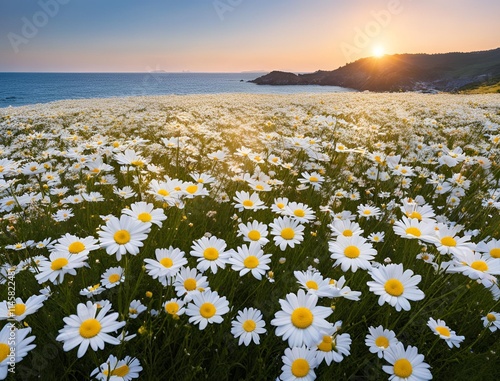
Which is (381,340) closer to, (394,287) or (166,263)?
(394,287)

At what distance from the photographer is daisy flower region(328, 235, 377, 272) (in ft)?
6.20

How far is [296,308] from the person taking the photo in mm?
1650

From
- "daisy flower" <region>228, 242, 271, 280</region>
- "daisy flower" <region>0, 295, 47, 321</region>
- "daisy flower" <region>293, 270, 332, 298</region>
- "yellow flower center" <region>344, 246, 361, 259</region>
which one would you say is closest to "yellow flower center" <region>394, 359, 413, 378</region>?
"daisy flower" <region>293, 270, 332, 298</region>

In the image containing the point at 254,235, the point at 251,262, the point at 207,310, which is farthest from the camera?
the point at 254,235

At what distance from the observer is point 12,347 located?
142 centimetres

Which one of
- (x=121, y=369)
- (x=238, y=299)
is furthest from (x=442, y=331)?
(x=121, y=369)

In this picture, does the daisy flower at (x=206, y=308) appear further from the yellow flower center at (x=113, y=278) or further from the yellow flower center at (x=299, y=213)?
the yellow flower center at (x=299, y=213)

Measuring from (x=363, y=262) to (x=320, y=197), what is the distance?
241 cm

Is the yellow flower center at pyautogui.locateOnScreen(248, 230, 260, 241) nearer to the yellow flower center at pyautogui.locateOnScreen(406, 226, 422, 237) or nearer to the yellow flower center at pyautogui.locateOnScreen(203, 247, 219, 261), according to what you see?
the yellow flower center at pyautogui.locateOnScreen(203, 247, 219, 261)

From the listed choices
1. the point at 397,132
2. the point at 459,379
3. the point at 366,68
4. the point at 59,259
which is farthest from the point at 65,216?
the point at 366,68

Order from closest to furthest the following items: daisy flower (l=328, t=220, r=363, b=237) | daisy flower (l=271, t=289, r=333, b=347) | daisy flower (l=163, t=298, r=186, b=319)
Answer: daisy flower (l=271, t=289, r=333, b=347)
daisy flower (l=163, t=298, r=186, b=319)
daisy flower (l=328, t=220, r=363, b=237)

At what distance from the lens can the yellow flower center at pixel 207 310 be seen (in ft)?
5.78

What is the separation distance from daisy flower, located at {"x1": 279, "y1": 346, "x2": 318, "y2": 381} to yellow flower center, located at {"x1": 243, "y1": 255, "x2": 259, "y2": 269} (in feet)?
1.75

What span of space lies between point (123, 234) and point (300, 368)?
119 cm
